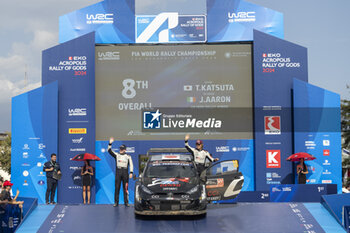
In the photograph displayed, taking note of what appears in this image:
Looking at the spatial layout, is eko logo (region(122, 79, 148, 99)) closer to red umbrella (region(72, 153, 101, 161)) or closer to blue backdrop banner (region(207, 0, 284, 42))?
red umbrella (region(72, 153, 101, 161))

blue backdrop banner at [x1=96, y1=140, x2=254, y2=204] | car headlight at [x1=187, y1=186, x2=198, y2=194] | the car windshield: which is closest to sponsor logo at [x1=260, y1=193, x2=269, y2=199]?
blue backdrop banner at [x1=96, y1=140, x2=254, y2=204]

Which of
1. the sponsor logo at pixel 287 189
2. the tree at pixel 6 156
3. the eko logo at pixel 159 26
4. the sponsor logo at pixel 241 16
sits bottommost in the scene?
the tree at pixel 6 156

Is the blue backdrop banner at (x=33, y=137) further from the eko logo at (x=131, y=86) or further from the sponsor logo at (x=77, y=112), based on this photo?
the eko logo at (x=131, y=86)

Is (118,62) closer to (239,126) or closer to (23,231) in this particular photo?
(239,126)

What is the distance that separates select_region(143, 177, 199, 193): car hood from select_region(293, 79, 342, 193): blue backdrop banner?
8300 mm

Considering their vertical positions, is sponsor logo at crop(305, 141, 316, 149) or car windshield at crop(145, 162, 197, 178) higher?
sponsor logo at crop(305, 141, 316, 149)

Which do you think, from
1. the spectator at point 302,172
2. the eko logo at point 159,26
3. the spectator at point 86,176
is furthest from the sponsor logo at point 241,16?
the spectator at point 86,176

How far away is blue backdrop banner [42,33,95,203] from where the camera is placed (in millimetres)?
16359

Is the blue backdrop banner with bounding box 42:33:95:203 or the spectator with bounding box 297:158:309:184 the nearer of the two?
the spectator with bounding box 297:158:309:184

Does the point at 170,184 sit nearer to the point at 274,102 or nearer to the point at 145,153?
the point at 145,153

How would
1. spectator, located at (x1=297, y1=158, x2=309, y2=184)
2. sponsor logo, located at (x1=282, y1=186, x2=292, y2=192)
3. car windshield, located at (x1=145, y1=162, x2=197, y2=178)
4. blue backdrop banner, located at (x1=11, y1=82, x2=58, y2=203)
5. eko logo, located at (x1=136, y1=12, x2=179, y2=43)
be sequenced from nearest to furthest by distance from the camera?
car windshield, located at (x1=145, y1=162, x2=197, y2=178) → sponsor logo, located at (x1=282, y1=186, x2=292, y2=192) → spectator, located at (x1=297, y1=158, x2=309, y2=184) → blue backdrop banner, located at (x1=11, y1=82, x2=58, y2=203) → eko logo, located at (x1=136, y1=12, x2=179, y2=43)

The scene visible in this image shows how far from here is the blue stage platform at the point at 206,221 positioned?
8328mm

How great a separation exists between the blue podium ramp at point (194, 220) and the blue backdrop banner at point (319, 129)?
632cm

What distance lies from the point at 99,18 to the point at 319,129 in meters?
9.92
